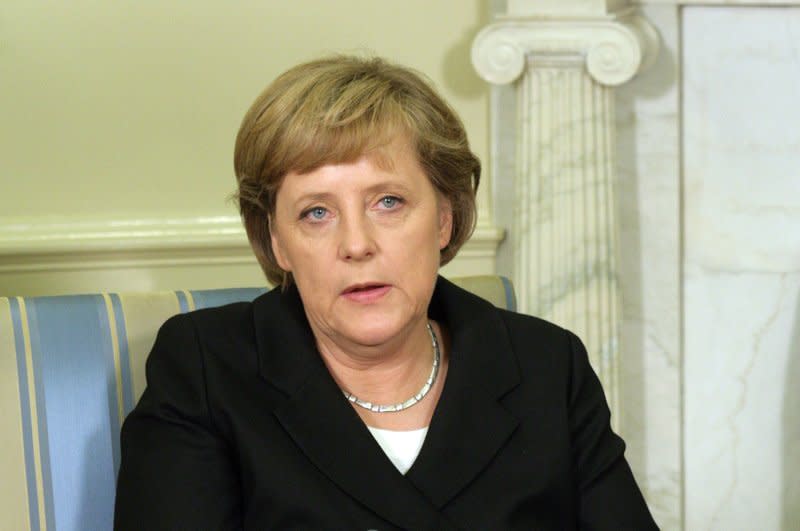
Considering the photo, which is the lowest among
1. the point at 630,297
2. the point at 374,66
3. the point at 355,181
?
the point at 630,297

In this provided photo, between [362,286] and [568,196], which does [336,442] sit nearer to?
[362,286]

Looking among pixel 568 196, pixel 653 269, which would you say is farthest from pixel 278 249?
pixel 653 269

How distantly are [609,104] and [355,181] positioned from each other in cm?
160

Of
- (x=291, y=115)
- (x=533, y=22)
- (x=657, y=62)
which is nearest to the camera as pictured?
(x=291, y=115)

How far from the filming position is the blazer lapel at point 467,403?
6.18ft

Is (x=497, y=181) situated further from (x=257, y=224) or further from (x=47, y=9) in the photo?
(x=257, y=224)

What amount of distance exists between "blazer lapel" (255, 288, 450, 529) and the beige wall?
5.26ft

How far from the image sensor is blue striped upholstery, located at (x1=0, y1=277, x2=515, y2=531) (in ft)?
6.23

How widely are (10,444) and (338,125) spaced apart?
0.64 meters

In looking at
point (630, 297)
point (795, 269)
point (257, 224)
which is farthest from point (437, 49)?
point (257, 224)

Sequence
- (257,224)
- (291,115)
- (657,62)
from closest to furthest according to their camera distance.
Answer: (291,115) < (257,224) < (657,62)

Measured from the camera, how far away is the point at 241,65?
3514mm

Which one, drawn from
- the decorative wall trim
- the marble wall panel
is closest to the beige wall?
the decorative wall trim

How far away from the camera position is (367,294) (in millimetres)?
1867
